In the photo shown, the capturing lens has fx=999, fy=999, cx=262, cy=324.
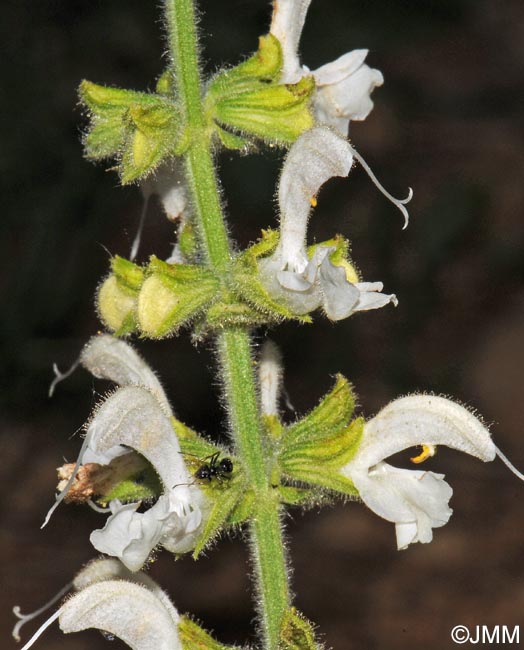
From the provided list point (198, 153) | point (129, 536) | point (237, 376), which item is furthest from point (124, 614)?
point (198, 153)

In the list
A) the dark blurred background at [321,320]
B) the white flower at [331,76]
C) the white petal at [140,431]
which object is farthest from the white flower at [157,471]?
the dark blurred background at [321,320]

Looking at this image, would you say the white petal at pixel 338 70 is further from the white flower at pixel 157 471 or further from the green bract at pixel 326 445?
the white flower at pixel 157 471

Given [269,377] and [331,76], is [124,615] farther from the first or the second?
[331,76]

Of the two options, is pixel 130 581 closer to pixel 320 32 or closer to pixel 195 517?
pixel 195 517

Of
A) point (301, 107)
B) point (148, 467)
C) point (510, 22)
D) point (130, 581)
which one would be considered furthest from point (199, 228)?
point (510, 22)

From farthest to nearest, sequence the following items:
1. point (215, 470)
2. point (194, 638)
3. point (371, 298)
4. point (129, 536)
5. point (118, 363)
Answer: point (118, 363) < point (194, 638) < point (215, 470) < point (371, 298) < point (129, 536)

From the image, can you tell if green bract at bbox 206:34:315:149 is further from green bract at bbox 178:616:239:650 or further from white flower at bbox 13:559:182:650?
green bract at bbox 178:616:239:650
